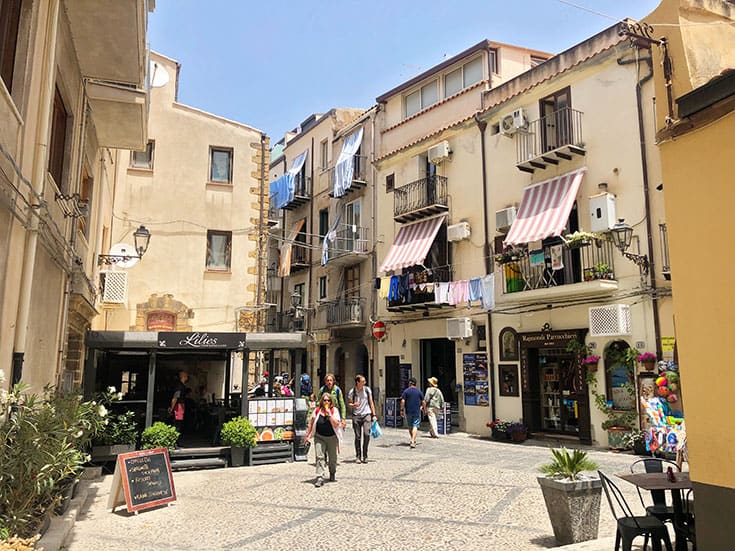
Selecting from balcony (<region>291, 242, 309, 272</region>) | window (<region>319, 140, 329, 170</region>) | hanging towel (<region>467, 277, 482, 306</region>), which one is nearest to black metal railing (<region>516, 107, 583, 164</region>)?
hanging towel (<region>467, 277, 482, 306</region>)

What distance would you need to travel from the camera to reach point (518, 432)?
16281 millimetres

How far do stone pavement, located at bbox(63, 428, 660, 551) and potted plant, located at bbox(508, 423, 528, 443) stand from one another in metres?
4.35

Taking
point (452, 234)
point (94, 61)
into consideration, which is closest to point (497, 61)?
point (452, 234)

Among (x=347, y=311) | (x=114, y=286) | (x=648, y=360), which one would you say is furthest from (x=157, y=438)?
(x=347, y=311)

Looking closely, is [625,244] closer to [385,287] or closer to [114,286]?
[385,287]

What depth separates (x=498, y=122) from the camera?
1886 centimetres

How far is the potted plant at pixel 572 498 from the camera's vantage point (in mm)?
5930

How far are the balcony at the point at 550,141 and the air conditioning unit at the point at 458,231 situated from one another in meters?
2.73

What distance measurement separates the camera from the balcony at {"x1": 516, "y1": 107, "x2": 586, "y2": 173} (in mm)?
16312

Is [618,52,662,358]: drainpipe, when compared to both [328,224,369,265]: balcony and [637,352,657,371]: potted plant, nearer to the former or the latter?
[637,352,657,371]: potted plant

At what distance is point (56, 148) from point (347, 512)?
21.2 ft

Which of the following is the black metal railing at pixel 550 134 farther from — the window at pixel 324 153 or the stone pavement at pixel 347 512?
the window at pixel 324 153

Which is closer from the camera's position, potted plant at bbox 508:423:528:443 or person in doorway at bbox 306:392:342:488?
person in doorway at bbox 306:392:342:488

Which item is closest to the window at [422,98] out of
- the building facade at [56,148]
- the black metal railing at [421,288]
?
the black metal railing at [421,288]
